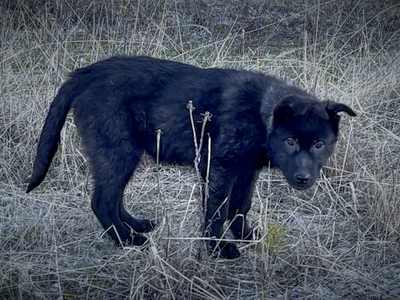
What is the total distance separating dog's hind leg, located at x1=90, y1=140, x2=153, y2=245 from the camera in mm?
4141

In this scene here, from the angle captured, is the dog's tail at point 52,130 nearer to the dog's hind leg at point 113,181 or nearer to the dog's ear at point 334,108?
the dog's hind leg at point 113,181

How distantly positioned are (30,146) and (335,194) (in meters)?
2.78

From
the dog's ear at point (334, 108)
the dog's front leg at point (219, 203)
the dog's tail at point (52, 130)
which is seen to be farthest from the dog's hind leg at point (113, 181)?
the dog's ear at point (334, 108)

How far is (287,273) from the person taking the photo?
372cm

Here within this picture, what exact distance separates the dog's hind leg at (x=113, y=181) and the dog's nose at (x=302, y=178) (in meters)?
1.17

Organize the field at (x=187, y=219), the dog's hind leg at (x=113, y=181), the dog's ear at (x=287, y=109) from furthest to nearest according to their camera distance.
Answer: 1. the dog's hind leg at (x=113, y=181)
2. the dog's ear at (x=287, y=109)
3. the field at (x=187, y=219)

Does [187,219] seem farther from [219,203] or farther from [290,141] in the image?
[290,141]

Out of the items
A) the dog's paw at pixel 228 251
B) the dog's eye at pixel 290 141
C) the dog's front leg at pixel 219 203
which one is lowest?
the dog's paw at pixel 228 251

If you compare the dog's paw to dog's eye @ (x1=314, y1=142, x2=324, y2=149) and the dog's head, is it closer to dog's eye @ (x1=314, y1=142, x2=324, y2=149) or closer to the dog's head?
the dog's head

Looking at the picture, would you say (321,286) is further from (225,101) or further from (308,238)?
(225,101)

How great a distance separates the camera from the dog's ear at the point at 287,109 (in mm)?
3793

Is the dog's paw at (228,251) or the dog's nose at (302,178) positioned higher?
the dog's nose at (302,178)

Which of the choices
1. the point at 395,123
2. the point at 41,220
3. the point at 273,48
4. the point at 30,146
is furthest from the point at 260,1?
the point at 41,220

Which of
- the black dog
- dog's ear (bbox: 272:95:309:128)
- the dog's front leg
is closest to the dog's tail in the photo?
the black dog
